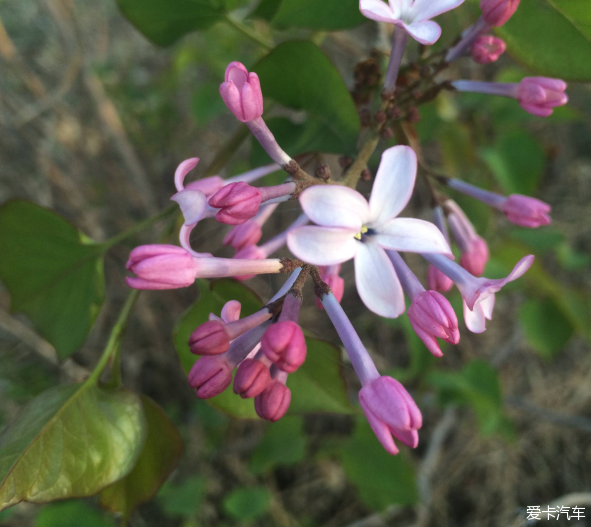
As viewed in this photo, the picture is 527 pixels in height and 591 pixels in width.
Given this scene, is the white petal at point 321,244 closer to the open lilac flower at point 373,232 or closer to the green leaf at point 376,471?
the open lilac flower at point 373,232

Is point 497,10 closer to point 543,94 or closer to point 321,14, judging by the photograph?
point 543,94

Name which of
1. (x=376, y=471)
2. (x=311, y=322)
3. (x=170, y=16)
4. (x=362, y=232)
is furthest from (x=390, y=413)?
(x=311, y=322)

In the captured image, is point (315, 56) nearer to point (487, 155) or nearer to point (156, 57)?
point (487, 155)

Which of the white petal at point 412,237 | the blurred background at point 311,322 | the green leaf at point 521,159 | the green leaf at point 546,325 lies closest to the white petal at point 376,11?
the white petal at point 412,237

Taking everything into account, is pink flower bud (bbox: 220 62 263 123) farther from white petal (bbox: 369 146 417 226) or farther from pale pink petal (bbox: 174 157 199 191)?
white petal (bbox: 369 146 417 226)

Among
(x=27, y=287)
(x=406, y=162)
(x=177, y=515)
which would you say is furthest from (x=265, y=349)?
(x=177, y=515)

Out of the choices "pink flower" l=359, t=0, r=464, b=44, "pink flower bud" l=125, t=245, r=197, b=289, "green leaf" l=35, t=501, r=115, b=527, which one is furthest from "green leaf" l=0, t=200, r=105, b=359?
"green leaf" l=35, t=501, r=115, b=527
